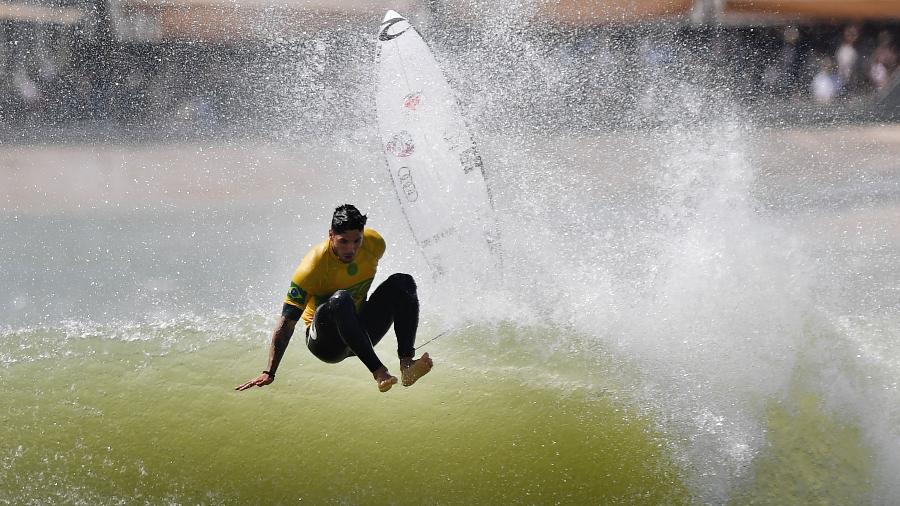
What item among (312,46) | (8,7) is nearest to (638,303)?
(312,46)

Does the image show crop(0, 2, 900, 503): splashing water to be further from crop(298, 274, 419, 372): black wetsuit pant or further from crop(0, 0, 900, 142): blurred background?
crop(0, 0, 900, 142): blurred background

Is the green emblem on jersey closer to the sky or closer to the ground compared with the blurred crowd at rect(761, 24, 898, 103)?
A: closer to the sky

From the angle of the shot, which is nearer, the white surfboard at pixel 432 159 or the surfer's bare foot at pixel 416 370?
the surfer's bare foot at pixel 416 370

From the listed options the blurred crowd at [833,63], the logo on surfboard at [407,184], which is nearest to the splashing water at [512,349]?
the logo on surfboard at [407,184]

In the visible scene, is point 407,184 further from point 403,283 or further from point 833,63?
point 833,63

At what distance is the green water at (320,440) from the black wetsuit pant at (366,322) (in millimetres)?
785

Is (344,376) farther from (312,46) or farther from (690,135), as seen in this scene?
(312,46)

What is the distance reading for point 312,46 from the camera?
496 inches

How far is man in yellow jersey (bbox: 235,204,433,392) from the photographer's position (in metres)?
4.23

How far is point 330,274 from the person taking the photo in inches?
173

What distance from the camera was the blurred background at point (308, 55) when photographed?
Answer: 12.6 metres

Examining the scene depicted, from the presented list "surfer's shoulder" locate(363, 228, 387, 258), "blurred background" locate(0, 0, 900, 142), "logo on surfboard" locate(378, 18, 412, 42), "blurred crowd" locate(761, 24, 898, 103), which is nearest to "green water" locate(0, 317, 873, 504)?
"surfer's shoulder" locate(363, 228, 387, 258)

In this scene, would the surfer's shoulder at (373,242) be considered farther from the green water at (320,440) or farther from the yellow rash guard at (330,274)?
the green water at (320,440)

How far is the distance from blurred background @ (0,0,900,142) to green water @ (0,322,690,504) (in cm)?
710
